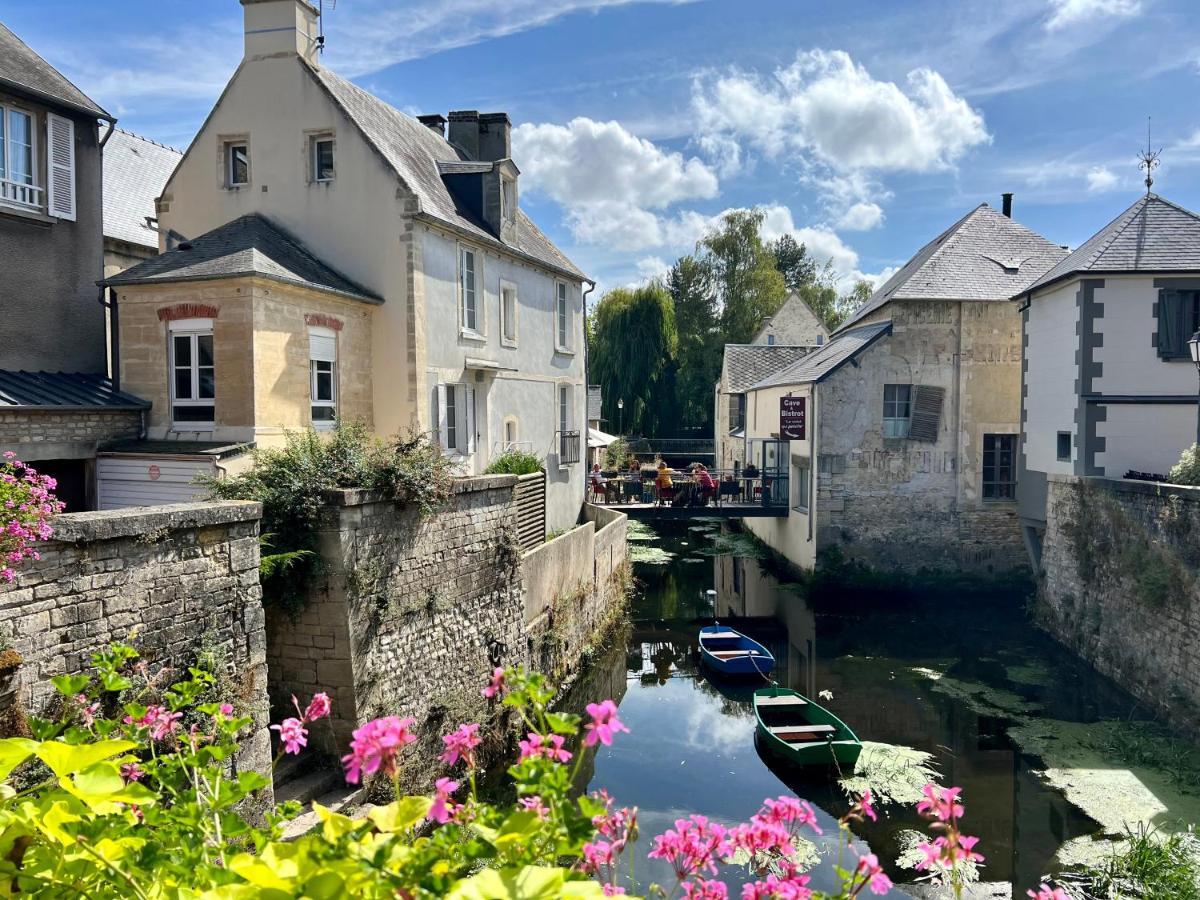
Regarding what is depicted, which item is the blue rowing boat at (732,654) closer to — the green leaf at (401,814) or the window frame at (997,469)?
the window frame at (997,469)

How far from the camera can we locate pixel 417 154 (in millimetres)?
15945

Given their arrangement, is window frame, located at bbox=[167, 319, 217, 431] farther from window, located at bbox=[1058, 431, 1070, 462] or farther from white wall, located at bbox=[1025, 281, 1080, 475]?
window, located at bbox=[1058, 431, 1070, 462]

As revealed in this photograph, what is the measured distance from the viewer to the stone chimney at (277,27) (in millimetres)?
13430

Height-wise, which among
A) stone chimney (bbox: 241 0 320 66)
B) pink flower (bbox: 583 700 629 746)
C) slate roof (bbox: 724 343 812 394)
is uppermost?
stone chimney (bbox: 241 0 320 66)

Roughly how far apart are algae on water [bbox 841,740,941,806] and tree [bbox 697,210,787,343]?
36.0 meters

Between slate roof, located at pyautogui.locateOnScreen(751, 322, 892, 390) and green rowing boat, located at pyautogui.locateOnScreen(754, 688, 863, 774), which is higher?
slate roof, located at pyautogui.locateOnScreen(751, 322, 892, 390)

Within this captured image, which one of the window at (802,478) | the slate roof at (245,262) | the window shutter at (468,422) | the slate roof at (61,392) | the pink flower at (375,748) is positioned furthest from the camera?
the window at (802,478)

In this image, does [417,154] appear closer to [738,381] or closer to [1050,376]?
[1050,376]

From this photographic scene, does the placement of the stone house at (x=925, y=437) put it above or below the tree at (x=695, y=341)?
below

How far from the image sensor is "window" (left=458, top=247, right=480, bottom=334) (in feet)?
49.1

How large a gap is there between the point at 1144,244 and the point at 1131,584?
6.65 metres

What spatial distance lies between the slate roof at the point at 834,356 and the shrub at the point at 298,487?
1447 cm

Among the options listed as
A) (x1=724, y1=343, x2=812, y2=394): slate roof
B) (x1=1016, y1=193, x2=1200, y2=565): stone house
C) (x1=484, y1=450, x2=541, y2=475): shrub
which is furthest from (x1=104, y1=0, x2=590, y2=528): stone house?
(x1=724, y1=343, x2=812, y2=394): slate roof

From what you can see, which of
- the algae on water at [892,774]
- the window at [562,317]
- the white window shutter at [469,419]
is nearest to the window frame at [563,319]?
the window at [562,317]
